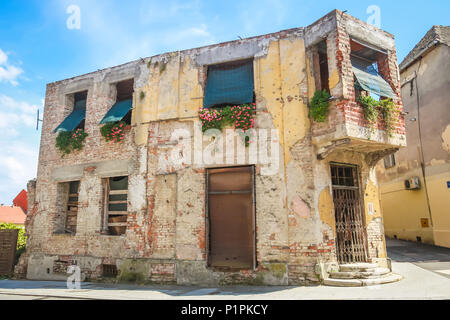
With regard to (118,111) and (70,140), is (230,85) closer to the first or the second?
(118,111)

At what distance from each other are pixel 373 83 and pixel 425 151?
8549 millimetres

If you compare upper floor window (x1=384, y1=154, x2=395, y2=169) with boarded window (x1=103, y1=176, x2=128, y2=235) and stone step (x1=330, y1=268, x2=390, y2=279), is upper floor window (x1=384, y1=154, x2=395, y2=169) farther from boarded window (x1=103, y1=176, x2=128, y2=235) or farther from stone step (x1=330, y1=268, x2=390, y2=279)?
boarded window (x1=103, y1=176, x2=128, y2=235)

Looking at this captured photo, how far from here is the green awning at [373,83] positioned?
7.93m

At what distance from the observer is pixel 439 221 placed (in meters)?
13.5

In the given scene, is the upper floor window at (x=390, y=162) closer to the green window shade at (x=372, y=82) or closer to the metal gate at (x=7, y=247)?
the green window shade at (x=372, y=82)

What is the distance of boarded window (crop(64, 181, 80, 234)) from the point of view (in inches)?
432

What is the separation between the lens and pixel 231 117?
8664mm

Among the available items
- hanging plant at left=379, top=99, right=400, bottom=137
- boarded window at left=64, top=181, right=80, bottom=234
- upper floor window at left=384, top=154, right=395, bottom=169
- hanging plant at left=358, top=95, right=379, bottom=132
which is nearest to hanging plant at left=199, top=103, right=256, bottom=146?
hanging plant at left=358, top=95, right=379, bottom=132

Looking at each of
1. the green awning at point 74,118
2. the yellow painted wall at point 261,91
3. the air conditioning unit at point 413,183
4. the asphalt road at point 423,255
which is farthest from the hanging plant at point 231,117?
the air conditioning unit at point 413,183

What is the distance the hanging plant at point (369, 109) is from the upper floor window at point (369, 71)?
0.28m

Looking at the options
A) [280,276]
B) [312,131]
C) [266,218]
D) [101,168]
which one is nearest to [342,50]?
[312,131]

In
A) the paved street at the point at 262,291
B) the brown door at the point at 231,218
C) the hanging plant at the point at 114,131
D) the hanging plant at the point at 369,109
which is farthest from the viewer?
the hanging plant at the point at 114,131

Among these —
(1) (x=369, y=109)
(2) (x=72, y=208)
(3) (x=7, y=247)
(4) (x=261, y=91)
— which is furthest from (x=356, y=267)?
(3) (x=7, y=247)

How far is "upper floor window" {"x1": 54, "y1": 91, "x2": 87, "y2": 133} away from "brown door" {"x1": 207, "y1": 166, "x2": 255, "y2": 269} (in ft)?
19.5
